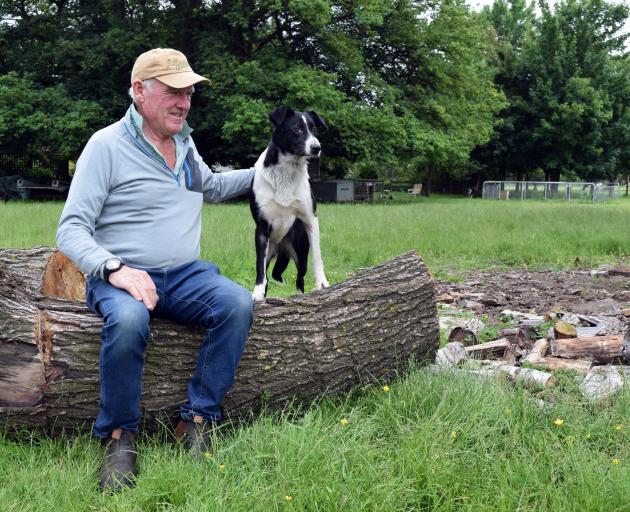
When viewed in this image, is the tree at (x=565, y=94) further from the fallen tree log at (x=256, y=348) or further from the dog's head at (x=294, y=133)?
the fallen tree log at (x=256, y=348)

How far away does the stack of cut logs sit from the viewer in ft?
12.5

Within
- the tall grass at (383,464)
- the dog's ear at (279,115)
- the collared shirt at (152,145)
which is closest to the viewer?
the tall grass at (383,464)

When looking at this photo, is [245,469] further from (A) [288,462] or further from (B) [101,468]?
(B) [101,468]

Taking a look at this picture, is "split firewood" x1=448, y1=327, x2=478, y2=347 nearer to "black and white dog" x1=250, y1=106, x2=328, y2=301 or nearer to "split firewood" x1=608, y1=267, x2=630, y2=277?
"black and white dog" x1=250, y1=106, x2=328, y2=301

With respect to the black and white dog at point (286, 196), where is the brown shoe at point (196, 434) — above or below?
below

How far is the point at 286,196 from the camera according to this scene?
15.3 feet

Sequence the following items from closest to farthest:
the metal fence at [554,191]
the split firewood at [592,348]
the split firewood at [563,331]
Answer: the split firewood at [592,348] → the split firewood at [563,331] → the metal fence at [554,191]

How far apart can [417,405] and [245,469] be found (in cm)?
101

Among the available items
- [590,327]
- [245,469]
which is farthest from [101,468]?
[590,327]

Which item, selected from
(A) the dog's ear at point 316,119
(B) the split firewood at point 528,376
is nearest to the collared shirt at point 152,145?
(A) the dog's ear at point 316,119

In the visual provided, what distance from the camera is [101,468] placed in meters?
2.80

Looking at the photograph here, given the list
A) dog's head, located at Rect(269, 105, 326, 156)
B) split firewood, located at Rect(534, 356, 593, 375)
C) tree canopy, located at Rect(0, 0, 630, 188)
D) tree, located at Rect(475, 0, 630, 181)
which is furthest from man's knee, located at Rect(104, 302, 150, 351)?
tree, located at Rect(475, 0, 630, 181)

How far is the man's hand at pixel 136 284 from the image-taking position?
293 centimetres

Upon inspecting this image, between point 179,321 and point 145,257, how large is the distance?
36cm
